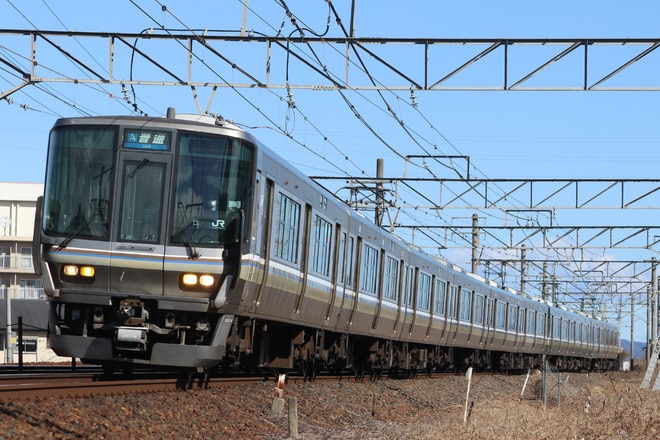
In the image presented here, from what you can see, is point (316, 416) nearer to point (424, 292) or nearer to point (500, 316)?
point (424, 292)

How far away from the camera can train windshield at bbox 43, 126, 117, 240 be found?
12117 millimetres

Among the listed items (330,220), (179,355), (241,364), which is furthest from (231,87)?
(179,355)

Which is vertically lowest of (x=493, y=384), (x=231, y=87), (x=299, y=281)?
(x=493, y=384)

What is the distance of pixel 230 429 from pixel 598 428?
5.28 metres

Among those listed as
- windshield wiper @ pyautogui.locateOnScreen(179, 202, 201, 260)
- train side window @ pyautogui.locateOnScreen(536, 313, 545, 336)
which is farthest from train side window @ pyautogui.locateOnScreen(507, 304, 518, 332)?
windshield wiper @ pyautogui.locateOnScreen(179, 202, 201, 260)

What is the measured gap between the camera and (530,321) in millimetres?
41594

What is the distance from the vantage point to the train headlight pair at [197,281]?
39.7ft

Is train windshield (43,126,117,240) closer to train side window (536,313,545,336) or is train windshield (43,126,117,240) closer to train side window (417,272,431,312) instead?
train side window (417,272,431,312)

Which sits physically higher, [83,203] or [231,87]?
[231,87]

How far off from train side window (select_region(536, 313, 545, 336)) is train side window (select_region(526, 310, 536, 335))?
66 cm

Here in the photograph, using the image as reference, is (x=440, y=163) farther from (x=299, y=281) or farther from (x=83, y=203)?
(x=83, y=203)

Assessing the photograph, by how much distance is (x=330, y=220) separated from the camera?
1730cm

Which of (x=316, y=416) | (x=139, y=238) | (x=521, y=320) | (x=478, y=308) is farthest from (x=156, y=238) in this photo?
(x=521, y=320)

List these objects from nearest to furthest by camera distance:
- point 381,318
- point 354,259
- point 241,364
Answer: point 241,364, point 354,259, point 381,318
